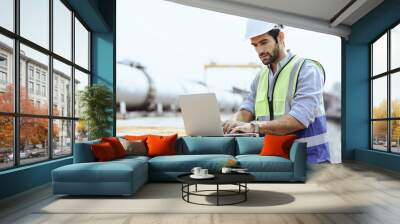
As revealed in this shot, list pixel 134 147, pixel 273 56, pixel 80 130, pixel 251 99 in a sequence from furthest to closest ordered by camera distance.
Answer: pixel 251 99, pixel 273 56, pixel 80 130, pixel 134 147

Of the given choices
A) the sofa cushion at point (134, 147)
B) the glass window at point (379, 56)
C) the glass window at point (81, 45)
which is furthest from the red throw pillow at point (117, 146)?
the glass window at point (379, 56)

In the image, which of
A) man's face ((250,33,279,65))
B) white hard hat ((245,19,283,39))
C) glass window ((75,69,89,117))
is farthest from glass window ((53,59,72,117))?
white hard hat ((245,19,283,39))

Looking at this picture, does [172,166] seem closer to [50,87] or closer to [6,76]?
[50,87]

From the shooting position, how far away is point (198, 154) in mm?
6508

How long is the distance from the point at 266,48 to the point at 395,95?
2795 millimetres

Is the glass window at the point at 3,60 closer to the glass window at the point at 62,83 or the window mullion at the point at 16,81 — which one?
the window mullion at the point at 16,81

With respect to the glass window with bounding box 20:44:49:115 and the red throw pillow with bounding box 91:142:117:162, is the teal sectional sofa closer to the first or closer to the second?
the red throw pillow with bounding box 91:142:117:162

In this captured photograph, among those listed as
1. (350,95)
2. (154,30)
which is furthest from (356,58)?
(154,30)

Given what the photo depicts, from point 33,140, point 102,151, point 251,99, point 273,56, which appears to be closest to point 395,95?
point 273,56

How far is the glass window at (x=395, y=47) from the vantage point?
26.1 feet

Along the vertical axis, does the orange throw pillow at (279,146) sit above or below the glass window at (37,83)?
below

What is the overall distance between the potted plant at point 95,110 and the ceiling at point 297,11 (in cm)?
285

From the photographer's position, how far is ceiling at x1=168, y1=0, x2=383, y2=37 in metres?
8.23

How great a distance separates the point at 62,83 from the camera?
22.6 feet
